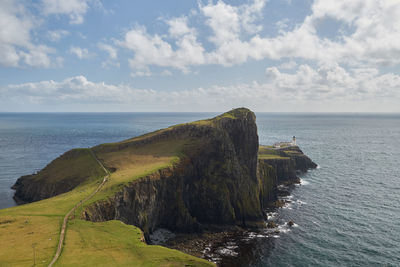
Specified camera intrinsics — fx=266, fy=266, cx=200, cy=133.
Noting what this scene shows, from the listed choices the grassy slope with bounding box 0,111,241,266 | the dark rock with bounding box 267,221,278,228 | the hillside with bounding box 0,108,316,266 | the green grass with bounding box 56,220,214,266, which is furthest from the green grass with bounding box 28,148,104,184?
A: the dark rock with bounding box 267,221,278,228

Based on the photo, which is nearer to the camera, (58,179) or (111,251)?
(111,251)

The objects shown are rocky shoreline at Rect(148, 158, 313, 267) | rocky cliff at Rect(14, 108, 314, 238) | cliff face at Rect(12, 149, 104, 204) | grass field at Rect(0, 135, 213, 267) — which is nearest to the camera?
grass field at Rect(0, 135, 213, 267)

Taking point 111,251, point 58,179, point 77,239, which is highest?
point 77,239

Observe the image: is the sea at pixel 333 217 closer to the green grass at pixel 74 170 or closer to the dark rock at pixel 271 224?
Answer: the dark rock at pixel 271 224

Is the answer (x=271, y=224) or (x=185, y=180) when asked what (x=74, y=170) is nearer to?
(x=185, y=180)

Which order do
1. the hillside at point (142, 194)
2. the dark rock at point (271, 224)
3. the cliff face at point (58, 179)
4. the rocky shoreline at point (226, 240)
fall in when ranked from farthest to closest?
the cliff face at point (58, 179)
the dark rock at point (271, 224)
the rocky shoreline at point (226, 240)
the hillside at point (142, 194)

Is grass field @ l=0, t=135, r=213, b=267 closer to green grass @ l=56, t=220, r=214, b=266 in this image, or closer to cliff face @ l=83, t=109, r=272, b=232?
green grass @ l=56, t=220, r=214, b=266

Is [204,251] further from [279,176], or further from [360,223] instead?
[279,176]

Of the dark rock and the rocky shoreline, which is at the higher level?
the dark rock

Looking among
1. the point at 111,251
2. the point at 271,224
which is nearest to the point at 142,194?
the point at 111,251

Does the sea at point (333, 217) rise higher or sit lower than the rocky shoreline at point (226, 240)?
higher

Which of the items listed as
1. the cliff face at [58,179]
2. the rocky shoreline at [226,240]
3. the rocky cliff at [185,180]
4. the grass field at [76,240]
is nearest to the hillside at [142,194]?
the grass field at [76,240]
